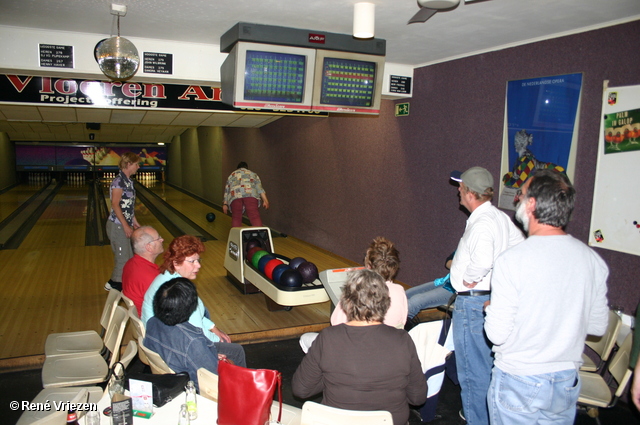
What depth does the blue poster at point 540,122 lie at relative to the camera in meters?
2.87

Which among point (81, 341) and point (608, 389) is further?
point (81, 341)

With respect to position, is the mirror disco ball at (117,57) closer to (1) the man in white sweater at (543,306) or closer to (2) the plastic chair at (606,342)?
(1) the man in white sweater at (543,306)

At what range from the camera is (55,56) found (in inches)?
122

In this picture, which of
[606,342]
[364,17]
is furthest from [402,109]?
[606,342]

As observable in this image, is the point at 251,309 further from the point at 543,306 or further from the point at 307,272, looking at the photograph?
the point at 543,306

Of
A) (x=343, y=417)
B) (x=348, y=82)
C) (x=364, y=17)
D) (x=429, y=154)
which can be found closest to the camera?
(x=343, y=417)

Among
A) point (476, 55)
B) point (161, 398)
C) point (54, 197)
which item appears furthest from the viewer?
point (54, 197)

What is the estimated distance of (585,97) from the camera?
2.78 metres

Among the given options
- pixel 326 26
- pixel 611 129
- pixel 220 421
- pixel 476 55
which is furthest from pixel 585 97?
pixel 220 421

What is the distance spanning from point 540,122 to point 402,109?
5.35ft

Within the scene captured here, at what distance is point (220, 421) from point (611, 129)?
8.14 ft

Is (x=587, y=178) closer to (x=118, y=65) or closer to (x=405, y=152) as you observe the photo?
(x=405, y=152)

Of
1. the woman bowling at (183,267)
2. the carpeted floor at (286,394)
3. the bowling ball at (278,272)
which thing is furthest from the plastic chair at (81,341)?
the bowling ball at (278,272)
